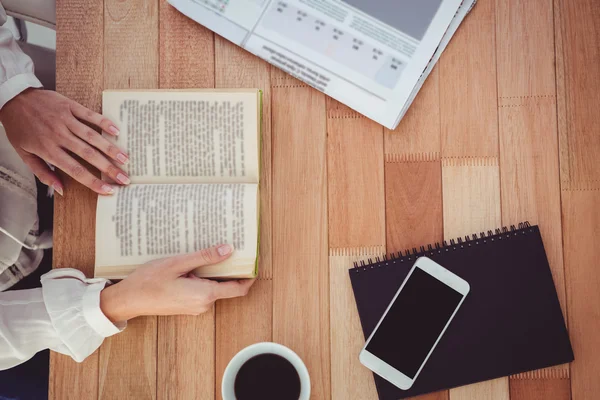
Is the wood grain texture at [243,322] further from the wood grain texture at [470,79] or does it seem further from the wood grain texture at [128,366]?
the wood grain texture at [470,79]

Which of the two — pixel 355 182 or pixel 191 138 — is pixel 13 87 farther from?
pixel 355 182

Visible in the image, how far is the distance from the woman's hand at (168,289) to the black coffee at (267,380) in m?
0.10

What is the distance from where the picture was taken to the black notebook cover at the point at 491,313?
2.21 ft

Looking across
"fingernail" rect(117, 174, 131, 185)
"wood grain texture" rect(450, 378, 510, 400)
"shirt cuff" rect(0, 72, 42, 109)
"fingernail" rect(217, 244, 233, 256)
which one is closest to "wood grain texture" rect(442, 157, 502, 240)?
"wood grain texture" rect(450, 378, 510, 400)

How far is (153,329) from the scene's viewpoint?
70 cm

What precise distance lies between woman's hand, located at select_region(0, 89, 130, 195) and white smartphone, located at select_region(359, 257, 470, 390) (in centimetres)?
44

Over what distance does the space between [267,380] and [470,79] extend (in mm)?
539

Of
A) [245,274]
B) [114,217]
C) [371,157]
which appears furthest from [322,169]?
[114,217]

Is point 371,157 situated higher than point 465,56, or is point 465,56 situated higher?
point 465,56

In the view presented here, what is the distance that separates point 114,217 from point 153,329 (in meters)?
0.18

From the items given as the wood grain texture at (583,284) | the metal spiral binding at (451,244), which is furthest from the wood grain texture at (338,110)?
the wood grain texture at (583,284)

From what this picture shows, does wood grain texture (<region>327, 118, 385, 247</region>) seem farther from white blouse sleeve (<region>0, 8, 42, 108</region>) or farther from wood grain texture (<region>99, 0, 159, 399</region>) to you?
white blouse sleeve (<region>0, 8, 42, 108</region>)

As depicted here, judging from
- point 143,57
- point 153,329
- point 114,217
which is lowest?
point 153,329

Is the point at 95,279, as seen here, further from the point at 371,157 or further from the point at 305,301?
the point at 371,157
